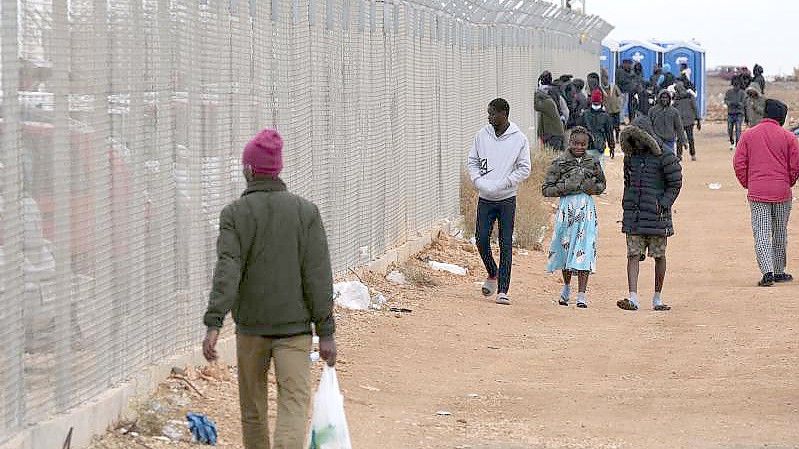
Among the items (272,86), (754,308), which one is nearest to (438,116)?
(754,308)

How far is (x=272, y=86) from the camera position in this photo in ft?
34.1

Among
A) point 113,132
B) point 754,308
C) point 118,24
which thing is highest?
point 118,24

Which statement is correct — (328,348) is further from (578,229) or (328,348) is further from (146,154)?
(578,229)

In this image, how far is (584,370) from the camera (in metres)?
10.1

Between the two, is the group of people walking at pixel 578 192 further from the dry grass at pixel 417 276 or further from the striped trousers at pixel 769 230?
the striped trousers at pixel 769 230

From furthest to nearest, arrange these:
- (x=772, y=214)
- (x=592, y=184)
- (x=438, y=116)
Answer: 1. (x=438, y=116)
2. (x=772, y=214)
3. (x=592, y=184)

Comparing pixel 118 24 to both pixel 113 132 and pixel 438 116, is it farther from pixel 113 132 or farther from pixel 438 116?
pixel 438 116

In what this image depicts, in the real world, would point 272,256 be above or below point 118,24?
below

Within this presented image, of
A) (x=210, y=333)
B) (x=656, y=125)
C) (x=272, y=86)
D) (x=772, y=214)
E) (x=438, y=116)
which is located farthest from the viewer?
(x=656, y=125)

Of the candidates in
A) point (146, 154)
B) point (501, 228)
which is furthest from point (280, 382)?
point (501, 228)

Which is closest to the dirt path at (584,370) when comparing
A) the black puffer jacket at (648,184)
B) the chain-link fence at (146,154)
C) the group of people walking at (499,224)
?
the group of people walking at (499,224)

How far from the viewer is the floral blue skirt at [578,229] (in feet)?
42.0

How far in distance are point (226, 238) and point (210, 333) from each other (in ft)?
1.16

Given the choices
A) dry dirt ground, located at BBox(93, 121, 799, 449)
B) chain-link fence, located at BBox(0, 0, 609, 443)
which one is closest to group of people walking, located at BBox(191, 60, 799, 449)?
dry dirt ground, located at BBox(93, 121, 799, 449)
